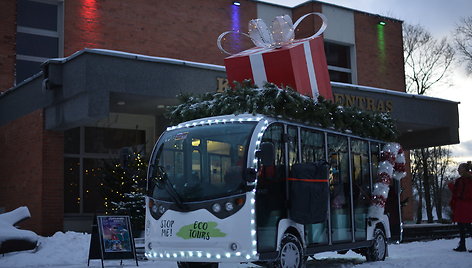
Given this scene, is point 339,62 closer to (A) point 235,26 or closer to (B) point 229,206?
(A) point 235,26

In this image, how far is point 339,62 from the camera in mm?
31438

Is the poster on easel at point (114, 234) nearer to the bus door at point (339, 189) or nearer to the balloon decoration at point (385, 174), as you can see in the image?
the bus door at point (339, 189)

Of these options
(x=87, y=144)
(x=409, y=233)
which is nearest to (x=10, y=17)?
(x=87, y=144)

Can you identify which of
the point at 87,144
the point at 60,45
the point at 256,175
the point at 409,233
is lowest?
the point at 409,233

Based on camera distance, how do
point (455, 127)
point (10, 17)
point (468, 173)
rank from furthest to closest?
1. point (455, 127)
2. point (10, 17)
3. point (468, 173)

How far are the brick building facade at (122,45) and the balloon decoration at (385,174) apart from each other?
9.37m

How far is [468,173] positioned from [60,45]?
15.8 m

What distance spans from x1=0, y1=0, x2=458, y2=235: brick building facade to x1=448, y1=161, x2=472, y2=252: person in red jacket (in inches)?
423

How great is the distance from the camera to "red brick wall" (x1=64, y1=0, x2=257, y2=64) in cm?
2441

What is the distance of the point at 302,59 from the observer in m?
13.9

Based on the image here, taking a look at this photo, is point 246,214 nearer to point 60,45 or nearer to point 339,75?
point 60,45

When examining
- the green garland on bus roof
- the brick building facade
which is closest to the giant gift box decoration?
the green garland on bus roof

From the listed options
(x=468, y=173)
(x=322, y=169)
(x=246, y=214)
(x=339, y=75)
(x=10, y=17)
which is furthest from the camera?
(x=339, y=75)

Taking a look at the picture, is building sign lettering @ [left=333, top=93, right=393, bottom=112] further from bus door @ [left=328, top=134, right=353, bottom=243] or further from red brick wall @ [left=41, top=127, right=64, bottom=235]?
bus door @ [left=328, top=134, right=353, bottom=243]
